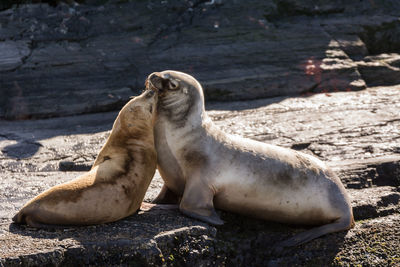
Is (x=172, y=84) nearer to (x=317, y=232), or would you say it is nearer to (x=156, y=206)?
(x=156, y=206)

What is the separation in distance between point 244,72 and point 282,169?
5.42 m

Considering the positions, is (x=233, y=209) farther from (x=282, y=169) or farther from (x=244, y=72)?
(x=244, y=72)

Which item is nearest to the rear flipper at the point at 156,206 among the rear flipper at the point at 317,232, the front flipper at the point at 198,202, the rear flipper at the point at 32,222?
the front flipper at the point at 198,202

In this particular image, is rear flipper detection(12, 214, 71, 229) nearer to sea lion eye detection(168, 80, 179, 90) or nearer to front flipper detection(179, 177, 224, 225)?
front flipper detection(179, 177, 224, 225)

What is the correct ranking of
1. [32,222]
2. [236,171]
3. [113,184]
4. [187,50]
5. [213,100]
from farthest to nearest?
[187,50] → [213,100] → [236,171] → [113,184] → [32,222]

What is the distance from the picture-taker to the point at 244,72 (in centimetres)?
922

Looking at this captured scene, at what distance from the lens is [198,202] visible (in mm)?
3713

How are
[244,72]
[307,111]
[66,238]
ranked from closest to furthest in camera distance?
[66,238] → [307,111] → [244,72]

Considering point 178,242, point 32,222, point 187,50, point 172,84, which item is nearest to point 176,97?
point 172,84

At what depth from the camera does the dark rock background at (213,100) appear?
357cm

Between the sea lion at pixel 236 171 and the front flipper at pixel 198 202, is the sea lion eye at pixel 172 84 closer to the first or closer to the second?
the sea lion at pixel 236 171

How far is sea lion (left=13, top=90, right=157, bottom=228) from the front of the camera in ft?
11.4

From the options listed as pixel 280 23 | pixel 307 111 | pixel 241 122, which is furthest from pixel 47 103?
pixel 280 23

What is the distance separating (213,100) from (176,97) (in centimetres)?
489
